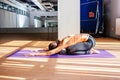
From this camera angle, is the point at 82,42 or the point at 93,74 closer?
the point at 93,74

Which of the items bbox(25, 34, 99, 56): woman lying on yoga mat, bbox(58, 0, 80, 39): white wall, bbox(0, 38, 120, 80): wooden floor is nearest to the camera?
bbox(0, 38, 120, 80): wooden floor

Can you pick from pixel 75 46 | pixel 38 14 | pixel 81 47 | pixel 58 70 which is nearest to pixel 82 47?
pixel 81 47

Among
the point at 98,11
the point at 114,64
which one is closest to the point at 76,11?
the point at 98,11

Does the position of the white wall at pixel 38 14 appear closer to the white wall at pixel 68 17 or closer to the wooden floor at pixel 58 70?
the white wall at pixel 68 17

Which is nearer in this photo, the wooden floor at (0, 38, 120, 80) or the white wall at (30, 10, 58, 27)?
the wooden floor at (0, 38, 120, 80)

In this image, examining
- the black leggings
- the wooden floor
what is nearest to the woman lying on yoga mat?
the black leggings

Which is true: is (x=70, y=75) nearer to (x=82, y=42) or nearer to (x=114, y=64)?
(x=114, y=64)

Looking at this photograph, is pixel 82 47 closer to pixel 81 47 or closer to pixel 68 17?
pixel 81 47

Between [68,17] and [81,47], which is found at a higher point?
[68,17]

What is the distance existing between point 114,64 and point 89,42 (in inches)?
39.5

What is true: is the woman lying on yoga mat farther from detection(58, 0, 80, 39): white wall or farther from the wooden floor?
detection(58, 0, 80, 39): white wall

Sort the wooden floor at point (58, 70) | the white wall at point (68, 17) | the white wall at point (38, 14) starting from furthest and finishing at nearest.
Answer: the white wall at point (38, 14)
the white wall at point (68, 17)
the wooden floor at point (58, 70)

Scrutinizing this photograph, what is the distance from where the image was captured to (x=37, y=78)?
98.7 inches

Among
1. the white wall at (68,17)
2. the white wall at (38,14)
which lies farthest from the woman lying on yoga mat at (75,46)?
the white wall at (38,14)
